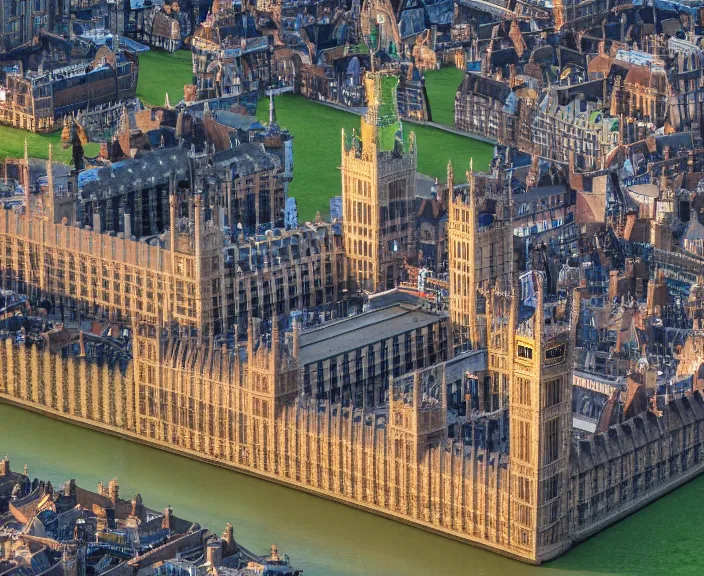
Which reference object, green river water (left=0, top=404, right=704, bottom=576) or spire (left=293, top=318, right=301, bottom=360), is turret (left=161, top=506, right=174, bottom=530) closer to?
green river water (left=0, top=404, right=704, bottom=576)

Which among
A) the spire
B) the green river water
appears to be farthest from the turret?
the spire

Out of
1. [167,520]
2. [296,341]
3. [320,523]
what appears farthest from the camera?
[296,341]

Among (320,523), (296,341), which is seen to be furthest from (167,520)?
(296,341)

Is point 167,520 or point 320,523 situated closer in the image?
Result: point 167,520

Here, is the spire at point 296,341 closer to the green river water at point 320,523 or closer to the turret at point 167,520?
the green river water at point 320,523

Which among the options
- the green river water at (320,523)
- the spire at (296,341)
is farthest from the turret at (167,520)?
the spire at (296,341)

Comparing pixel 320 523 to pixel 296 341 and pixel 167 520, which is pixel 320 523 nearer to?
pixel 296 341

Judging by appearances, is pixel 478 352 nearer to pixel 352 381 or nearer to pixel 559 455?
pixel 352 381

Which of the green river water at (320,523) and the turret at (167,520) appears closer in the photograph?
the turret at (167,520)
